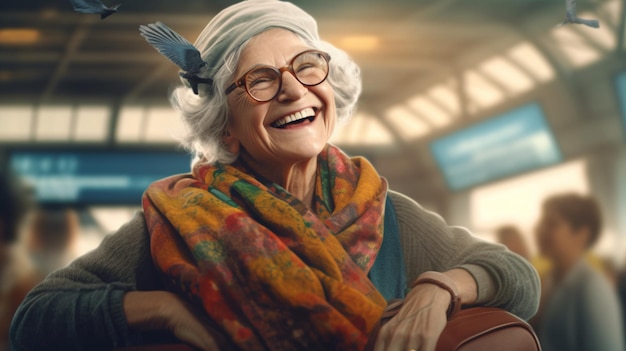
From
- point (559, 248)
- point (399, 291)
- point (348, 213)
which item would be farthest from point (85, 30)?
point (559, 248)

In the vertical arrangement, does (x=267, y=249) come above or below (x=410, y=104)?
below

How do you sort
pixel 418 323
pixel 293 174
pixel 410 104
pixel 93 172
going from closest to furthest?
pixel 418 323 < pixel 293 174 < pixel 93 172 < pixel 410 104

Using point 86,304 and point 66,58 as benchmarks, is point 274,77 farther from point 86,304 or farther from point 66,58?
point 66,58

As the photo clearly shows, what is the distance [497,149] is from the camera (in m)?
2.21

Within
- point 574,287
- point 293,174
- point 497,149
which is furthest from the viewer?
point 574,287

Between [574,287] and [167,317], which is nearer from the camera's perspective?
[167,317]

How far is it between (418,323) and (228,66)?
0.55m

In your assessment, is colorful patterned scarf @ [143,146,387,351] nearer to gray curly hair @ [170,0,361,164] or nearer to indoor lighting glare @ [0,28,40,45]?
gray curly hair @ [170,0,361,164]

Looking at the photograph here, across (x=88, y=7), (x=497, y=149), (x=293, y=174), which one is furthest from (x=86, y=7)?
(x=497, y=149)

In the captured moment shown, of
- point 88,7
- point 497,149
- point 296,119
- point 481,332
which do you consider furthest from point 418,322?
point 497,149

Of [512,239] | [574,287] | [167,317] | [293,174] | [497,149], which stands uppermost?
[293,174]

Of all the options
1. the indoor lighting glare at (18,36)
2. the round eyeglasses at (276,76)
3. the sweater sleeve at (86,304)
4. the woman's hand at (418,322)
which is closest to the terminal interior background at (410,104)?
the indoor lighting glare at (18,36)

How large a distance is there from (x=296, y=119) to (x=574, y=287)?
1.40 metres

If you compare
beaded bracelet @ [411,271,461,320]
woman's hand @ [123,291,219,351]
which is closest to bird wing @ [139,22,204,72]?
woman's hand @ [123,291,219,351]
